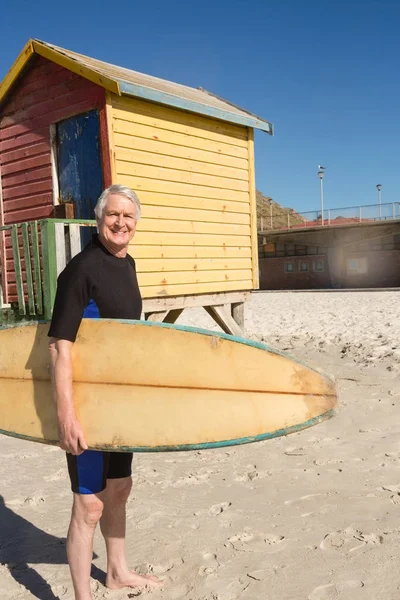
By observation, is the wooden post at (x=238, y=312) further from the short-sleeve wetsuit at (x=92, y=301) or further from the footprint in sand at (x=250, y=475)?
the short-sleeve wetsuit at (x=92, y=301)

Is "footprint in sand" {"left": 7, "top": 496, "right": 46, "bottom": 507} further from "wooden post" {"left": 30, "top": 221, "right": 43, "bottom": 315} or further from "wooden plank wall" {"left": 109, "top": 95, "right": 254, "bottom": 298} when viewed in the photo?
"wooden plank wall" {"left": 109, "top": 95, "right": 254, "bottom": 298}

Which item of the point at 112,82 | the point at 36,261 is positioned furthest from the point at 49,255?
the point at 112,82

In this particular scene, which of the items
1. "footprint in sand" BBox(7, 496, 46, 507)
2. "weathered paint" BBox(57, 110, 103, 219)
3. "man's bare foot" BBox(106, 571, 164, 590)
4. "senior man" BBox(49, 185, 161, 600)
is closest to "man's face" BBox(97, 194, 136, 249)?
"senior man" BBox(49, 185, 161, 600)

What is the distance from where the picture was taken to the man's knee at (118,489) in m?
2.46

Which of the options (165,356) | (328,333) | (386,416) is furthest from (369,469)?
(328,333)

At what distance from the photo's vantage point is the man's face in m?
2.24

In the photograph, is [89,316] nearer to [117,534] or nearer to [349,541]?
[117,534]

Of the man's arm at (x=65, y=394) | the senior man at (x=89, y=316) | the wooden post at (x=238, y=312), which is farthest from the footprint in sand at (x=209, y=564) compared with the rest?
the wooden post at (x=238, y=312)

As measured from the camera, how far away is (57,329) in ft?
6.76

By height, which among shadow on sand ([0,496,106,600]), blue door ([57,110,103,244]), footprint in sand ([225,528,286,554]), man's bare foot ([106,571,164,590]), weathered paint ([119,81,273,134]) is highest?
weathered paint ([119,81,273,134])

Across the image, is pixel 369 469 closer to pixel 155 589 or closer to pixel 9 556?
pixel 155 589

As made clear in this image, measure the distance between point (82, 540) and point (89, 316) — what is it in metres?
0.92

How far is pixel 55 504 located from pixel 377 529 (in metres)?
2.15

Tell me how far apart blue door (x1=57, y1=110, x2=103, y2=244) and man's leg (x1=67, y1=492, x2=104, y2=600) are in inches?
171
